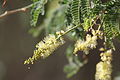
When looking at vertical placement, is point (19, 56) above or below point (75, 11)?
below

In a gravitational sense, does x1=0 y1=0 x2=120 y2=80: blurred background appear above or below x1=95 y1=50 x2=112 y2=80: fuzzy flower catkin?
below

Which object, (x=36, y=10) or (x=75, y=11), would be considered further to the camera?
(x=36, y=10)

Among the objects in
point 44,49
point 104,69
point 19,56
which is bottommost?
point 19,56

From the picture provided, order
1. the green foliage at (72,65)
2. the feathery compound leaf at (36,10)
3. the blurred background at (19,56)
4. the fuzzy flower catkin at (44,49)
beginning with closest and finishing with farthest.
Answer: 1. the fuzzy flower catkin at (44,49)
2. the feathery compound leaf at (36,10)
3. the green foliage at (72,65)
4. the blurred background at (19,56)

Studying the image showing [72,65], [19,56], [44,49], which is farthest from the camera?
[19,56]

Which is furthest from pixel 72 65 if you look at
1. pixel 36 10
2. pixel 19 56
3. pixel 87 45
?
pixel 19 56

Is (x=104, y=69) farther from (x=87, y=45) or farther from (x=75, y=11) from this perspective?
(x=75, y=11)

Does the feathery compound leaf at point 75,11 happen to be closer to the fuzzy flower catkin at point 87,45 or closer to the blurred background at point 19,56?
the fuzzy flower catkin at point 87,45

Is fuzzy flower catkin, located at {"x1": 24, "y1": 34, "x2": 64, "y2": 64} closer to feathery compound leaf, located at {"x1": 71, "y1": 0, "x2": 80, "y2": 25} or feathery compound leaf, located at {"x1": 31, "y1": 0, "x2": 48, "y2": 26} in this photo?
feathery compound leaf, located at {"x1": 71, "y1": 0, "x2": 80, "y2": 25}

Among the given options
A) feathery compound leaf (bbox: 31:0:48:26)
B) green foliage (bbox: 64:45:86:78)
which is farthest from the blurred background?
feathery compound leaf (bbox: 31:0:48:26)

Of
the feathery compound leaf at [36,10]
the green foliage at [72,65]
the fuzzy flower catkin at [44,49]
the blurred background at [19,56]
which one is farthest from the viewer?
the blurred background at [19,56]

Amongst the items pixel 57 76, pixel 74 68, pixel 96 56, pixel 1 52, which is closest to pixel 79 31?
pixel 74 68

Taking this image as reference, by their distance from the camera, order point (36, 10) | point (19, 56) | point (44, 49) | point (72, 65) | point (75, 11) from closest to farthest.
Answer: point (44, 49) < point (75, 11) < point (36, 10) < point (72, 65) < point (19, 56)

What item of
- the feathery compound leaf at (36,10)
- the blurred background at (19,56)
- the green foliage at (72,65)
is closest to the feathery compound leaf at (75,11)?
the feathery compound leaf at (36,10)
